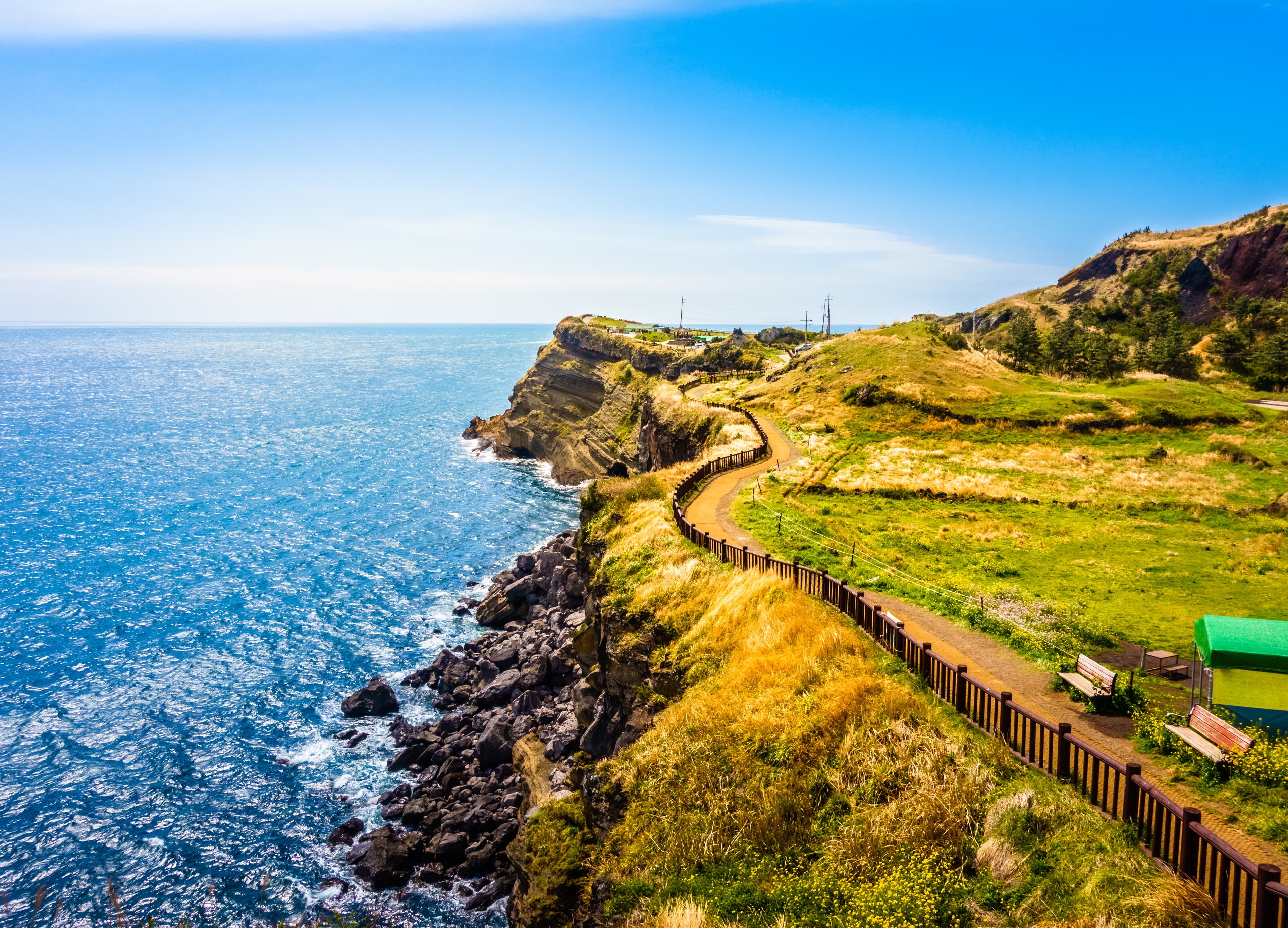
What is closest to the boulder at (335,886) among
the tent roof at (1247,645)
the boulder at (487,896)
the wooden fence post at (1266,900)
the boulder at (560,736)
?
the boulder at (487,896)

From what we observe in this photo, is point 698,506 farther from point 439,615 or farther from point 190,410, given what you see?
point 190,410

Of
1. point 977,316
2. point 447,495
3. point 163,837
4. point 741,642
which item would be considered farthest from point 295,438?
point 977,316

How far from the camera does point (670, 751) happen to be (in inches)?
619

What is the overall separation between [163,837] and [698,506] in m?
24.6

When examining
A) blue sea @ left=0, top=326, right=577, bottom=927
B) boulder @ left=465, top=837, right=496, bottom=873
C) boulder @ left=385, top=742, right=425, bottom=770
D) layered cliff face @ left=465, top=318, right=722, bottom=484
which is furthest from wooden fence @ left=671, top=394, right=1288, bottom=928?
layered cliff face @ left=465, top=318, right=722, bottom=484

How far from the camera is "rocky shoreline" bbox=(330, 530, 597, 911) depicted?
76.7 feet

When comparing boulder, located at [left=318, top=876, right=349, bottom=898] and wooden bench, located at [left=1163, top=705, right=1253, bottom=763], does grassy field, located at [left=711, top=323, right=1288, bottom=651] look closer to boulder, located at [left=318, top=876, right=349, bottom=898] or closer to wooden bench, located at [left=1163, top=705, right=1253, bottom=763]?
wooden bench, located at [left=1163, top=705, right=1253, bottom=763]

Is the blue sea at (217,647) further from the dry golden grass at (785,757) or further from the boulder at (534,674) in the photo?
the dry golden grass at (785,757)

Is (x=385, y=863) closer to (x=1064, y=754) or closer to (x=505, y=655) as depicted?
(x=505, y=655)

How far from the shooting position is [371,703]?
3338cm

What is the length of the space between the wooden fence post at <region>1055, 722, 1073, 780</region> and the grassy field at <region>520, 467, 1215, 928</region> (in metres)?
0.36

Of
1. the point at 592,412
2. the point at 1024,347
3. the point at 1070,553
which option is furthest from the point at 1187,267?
the point at 1070,553

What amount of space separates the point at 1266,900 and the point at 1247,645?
639 cm

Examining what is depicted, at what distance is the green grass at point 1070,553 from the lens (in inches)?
765
